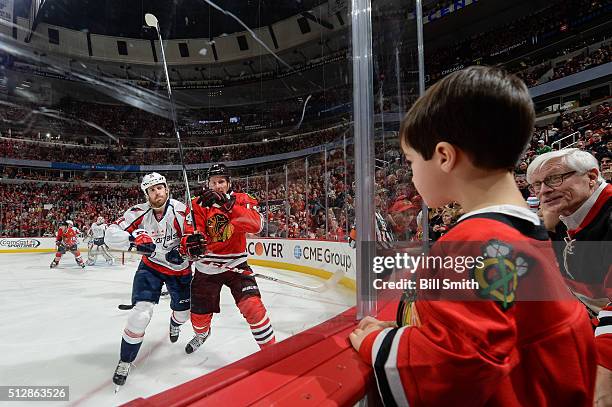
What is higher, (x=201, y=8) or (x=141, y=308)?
(x=201, y=8)

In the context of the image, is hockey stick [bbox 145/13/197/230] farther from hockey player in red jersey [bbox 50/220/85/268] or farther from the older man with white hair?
the older man with white hair

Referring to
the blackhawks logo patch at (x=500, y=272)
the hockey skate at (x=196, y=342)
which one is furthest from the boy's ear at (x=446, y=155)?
the hockey skate at (x=196, y=342)

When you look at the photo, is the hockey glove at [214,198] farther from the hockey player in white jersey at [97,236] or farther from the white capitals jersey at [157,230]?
the hockey player in white jersey at [97,236]

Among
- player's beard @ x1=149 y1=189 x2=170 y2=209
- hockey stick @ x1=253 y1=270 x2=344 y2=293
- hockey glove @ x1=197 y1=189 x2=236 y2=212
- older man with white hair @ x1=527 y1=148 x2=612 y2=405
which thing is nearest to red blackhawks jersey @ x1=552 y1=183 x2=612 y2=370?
older man with white hair @ x1=527 y1=148 x2=612 y2=405

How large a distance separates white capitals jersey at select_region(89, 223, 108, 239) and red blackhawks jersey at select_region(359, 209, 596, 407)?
3.08 ft

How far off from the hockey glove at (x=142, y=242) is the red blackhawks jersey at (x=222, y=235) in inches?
7.8

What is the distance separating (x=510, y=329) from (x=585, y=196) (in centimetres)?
83

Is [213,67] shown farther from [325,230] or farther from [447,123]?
[447,123]

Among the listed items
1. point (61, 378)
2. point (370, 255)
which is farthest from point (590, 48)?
point (61, 378)

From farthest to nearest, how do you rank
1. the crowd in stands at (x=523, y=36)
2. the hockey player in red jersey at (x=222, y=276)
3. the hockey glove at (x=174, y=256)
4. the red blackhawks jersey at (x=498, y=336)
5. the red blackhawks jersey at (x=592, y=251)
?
1. the crowd in stands at (x=523, y=36)
2. the hockey glove at (x=174, y=256)
3. the hockey player in red jersey at (x=222, y=276)
4. the red blackhawks jersey at (x=592, y=251)
5. the red blackhawks jersey at (x=498, y=336)

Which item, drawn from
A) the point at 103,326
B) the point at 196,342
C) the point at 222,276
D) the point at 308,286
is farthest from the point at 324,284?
the point at 103,326

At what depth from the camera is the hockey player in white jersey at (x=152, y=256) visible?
1094 mm

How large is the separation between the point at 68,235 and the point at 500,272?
1.16m

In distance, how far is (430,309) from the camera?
1.37 feet
